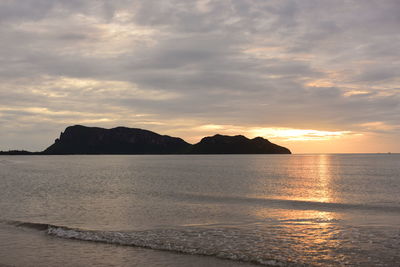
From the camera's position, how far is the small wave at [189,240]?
18734 mm

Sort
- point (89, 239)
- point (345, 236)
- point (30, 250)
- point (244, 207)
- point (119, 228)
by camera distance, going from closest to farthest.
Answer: point (30, 250) < point (89, 239) < point (345, 236) < point (119, 228) < point (244, 207)

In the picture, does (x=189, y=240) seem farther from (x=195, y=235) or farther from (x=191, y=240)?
(x=195, y=235)

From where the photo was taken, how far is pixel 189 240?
22141mm

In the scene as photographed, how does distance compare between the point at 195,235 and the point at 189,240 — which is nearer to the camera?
the point at 189,240

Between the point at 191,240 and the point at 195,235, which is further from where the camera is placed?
the point at 195,235

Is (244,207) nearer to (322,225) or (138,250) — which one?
(322,225)

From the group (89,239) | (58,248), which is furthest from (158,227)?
(58,248)

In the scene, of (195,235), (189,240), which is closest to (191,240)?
(189,240)

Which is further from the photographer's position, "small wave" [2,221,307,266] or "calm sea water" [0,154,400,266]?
"small wave" [2,221,307,266]

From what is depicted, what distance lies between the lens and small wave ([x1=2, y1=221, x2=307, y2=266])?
18734 millimetres

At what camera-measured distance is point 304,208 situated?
40.1 meters

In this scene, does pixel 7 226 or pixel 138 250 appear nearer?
pixel 138 250

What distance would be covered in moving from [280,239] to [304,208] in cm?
1895

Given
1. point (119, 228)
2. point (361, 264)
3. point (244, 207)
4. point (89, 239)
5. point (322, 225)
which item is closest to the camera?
point (361, 264)
